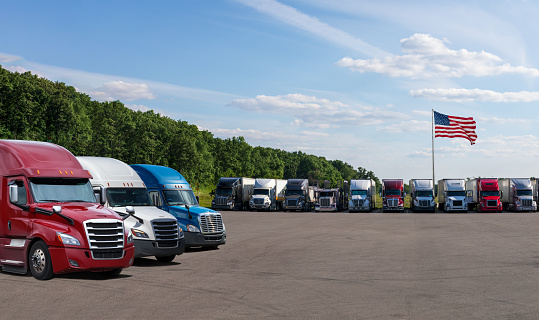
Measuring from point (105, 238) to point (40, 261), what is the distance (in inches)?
61.3

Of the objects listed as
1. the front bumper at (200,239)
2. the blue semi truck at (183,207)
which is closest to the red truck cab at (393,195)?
the blue semi truck at (183,207)

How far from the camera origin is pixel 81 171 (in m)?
14.9

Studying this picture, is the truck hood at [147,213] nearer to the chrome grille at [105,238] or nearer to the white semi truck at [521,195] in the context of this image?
the chrome grille at [105,238]

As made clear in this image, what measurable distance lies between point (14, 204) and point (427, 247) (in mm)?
14855

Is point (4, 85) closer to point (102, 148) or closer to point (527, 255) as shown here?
point (102, 148)

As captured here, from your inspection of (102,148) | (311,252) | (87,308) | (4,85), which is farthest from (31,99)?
(87,308)

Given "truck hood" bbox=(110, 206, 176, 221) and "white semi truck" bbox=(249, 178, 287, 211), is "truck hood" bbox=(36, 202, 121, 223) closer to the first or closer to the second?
"truck hood" bbox=(110, 206, 176, 221)

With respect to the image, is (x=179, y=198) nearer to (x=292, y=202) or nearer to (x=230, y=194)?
(x=230, y=194)

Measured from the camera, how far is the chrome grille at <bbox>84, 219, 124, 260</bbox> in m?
13.2

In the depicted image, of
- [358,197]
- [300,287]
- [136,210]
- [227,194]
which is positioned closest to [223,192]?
[227,194]

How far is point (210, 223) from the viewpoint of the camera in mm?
20203

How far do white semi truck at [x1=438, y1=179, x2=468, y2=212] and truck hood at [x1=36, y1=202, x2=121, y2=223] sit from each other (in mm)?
50125

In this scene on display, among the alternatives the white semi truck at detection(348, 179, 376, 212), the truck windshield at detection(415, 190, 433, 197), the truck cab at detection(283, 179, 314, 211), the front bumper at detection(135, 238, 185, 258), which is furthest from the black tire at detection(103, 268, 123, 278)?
the truck windshield at detection(415, 190, 433, 197)

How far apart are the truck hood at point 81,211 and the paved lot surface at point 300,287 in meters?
1.50
